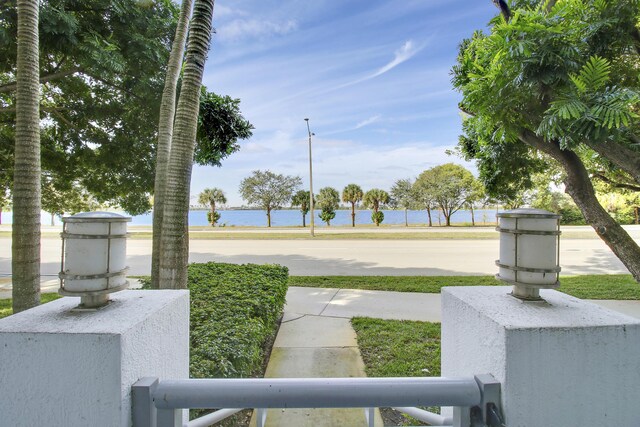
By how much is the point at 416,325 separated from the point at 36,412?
4320 millimetres

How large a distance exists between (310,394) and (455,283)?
678 cm

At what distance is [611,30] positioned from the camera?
2775 millimetres

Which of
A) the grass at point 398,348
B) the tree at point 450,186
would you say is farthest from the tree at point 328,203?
the grass at point 398,348

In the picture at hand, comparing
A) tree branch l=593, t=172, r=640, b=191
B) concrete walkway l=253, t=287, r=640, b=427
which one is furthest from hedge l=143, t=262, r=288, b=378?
tree branch l=593, t=172, r=640, b=191

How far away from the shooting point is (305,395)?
1076 mm

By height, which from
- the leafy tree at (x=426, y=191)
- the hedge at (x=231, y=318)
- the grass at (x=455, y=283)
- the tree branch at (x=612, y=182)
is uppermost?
the leafy tree at (x=426, y=191)

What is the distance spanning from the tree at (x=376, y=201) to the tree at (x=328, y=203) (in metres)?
3.43

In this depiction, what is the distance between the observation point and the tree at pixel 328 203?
119 ft

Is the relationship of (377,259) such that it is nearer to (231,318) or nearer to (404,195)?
(231,318)

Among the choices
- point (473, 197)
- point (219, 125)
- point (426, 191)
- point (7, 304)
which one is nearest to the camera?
point (219, 125)

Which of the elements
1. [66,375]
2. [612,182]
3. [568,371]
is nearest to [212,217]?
[612,182]

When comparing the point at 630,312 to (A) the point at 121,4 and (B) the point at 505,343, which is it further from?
(A) the point at 121,4

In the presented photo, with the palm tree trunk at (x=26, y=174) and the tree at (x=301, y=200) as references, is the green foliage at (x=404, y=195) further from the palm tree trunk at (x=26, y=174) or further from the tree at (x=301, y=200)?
the palm tree trunk at (x=26, y=174)

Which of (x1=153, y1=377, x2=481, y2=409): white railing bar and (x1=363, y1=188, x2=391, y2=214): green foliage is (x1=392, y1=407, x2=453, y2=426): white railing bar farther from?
(x1=363, y1=188, x2=391, y2=214): green foliage
